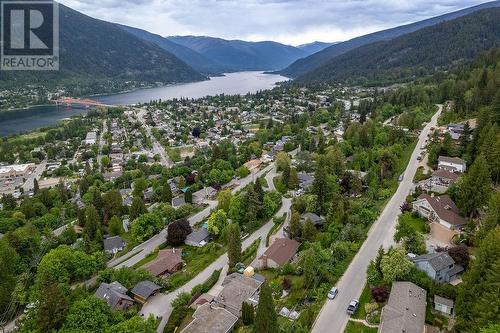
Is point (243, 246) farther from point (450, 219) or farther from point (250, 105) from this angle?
point (250, 105)

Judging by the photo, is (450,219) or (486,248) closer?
(486,248)

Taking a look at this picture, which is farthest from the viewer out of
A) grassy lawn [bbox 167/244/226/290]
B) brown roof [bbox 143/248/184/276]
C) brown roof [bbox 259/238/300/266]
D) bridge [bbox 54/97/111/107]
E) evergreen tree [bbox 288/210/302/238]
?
bridge [bbox 54/97/111/107]

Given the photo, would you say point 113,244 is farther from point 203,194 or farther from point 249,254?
point 203,194

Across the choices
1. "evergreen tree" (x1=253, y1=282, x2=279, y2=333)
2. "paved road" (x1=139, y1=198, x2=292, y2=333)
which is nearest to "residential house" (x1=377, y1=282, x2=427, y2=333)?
"evergreen tree" (x1=253, y1=282, x2=279, y2=333)

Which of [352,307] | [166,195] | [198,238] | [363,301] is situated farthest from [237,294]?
[166,195]

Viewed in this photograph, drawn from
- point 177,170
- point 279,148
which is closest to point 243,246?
point 177,170

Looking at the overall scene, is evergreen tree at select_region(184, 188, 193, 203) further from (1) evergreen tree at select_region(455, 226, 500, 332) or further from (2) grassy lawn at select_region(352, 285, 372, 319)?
(1) evergreen tree at select_region(455, 226, 500, 332)
